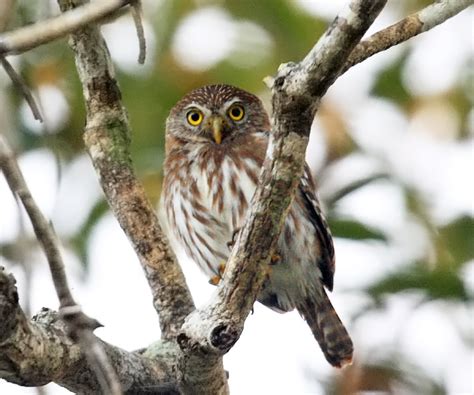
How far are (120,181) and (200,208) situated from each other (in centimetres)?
152

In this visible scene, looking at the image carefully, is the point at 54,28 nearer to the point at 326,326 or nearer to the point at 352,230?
the point at 352,230

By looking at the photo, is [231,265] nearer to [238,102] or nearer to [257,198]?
[257,198]

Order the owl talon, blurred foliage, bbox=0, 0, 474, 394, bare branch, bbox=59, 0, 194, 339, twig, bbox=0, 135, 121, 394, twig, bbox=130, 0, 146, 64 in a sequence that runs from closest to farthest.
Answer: twig, bbox=0, 135, 121, 394
twig, bbox=130, 0, 146, 64
bare branch, bbox=59, 0, 194, 339
blurred foliage, bbox=0, 0, 474, 394
the owl talon

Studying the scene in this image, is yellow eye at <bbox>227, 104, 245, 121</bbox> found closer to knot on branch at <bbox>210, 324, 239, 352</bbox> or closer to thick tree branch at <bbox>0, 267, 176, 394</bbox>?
thick tree branch at <bbox>0, 267, 176, 394</bbox>

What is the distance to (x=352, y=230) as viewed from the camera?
6039 mm

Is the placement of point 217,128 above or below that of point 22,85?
above

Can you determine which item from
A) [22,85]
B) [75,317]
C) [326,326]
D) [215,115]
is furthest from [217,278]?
[75,317]

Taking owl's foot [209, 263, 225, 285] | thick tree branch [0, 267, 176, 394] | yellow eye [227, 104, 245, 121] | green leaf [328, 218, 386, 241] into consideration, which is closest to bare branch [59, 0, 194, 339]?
thick tree branch [0, 267, 176, 394]

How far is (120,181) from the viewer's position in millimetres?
4762

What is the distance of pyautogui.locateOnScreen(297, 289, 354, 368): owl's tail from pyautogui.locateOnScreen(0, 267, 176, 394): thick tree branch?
224 cm

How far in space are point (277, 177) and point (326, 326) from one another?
325 cm

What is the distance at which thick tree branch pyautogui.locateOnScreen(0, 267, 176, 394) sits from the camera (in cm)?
330

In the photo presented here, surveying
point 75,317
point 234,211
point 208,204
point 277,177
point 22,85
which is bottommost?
point 75,317

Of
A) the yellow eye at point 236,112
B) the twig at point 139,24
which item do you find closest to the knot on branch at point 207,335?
the twig at point 139,24
